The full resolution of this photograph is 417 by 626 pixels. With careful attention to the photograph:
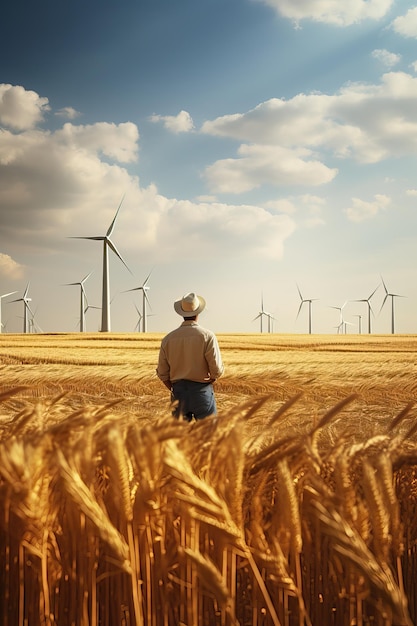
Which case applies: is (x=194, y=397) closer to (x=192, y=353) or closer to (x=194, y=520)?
(x=192, y=353)

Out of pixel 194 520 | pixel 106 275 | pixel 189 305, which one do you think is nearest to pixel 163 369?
pixel 189 305

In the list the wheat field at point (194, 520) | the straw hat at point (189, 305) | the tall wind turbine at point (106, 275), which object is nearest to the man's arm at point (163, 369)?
the straw hat at point (189, 305)

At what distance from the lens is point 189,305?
8.66 meters

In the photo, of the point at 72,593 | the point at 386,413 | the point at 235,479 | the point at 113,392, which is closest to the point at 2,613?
the point at 72,593

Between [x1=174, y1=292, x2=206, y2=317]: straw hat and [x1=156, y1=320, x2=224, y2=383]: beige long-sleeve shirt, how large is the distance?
14 cm

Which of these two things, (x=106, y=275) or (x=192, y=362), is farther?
(x=106, y=275)

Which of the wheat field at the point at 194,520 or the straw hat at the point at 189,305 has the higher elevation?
the straw hat at the point at 189,305

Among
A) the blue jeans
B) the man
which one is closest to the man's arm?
the man

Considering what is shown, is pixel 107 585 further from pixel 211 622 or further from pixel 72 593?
pixel 211 622

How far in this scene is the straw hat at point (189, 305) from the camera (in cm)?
863

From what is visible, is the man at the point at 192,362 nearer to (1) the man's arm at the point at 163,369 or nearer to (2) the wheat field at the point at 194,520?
(1) the man's arm at the point at 163,369

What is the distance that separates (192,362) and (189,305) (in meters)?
0.78

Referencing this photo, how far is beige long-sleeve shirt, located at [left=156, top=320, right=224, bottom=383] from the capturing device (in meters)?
8.49

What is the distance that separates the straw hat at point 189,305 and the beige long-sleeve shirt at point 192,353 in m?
0.14
